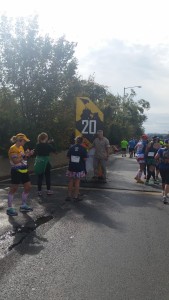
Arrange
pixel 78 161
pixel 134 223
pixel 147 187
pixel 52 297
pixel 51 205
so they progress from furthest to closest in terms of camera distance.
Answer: pixel 147 187 < pixel 78 161 < pixel 51 205 < pixel 134 223 < pixel 52 297

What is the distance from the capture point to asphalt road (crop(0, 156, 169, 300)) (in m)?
4.57

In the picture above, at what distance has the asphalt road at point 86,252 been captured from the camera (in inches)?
180

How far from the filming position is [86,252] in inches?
233

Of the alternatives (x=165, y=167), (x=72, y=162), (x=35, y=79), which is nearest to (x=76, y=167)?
(x=72, y=162)

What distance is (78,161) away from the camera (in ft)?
34.2

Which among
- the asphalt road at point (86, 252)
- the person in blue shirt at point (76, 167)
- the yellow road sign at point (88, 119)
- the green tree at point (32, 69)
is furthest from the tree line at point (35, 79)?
the asphalt road at point (86, 252)

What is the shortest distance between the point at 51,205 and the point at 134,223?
2.33 meters

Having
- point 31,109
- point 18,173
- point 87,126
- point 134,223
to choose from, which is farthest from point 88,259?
point 31,109

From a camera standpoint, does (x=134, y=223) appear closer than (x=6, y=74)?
Yes

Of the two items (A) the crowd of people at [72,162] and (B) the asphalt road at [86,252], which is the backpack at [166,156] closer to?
(A) the crowd of people at [72,162]

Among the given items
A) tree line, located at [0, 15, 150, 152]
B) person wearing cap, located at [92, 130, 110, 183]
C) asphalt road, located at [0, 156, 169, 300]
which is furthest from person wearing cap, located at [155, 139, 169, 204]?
tree line, located at [0, 15, 150, 152]

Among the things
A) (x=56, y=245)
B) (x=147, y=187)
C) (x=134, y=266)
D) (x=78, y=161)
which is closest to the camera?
(x=134, y=266)

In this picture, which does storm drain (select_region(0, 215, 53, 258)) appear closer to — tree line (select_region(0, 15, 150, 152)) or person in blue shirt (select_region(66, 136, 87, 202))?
person in blue shirt (select_region(66, 136, 87, 202))

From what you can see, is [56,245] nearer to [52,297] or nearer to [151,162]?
[52,297]
